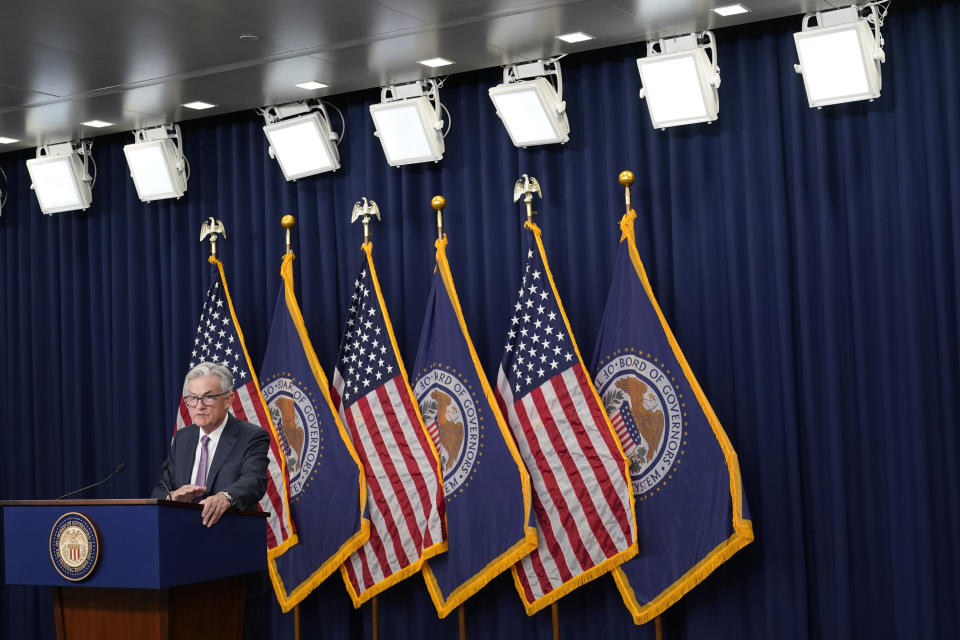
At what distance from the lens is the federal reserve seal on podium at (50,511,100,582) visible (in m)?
4.07

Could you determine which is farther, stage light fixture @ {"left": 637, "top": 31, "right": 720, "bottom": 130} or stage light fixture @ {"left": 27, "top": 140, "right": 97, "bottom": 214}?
stage light fixture @ {"left": 27, "top": 140, "right": 97, "bottom": 214}

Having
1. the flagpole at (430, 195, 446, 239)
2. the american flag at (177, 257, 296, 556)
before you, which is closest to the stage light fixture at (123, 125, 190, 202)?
the american flag at (177, 257, 296, 556)

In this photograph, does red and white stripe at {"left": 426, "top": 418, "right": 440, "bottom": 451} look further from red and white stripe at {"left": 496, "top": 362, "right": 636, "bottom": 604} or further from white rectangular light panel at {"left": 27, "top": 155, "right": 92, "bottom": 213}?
white rectangular light panel at {"left": 27, "top": 155, "right": 92, "bottom": 213}

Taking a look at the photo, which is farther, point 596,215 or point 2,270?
point 2,270

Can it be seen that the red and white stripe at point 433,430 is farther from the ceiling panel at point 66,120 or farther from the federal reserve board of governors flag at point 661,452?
the ceiling panel at point 66,120

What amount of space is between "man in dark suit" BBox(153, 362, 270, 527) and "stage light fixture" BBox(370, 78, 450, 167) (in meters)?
1.77

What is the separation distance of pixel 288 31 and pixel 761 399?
2710mm

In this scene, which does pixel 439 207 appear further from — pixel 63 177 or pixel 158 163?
pixel 63 177

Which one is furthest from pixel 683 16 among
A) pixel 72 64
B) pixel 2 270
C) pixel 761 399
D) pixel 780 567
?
pixel 2 270

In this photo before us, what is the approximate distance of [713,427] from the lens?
16.9ft

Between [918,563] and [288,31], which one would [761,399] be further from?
[288,31]

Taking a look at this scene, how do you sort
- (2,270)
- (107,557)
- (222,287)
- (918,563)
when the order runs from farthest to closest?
(2,270)
(222,287)
(918,563)
(107,557)

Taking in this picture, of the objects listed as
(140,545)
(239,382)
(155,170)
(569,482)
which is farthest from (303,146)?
(140,545)

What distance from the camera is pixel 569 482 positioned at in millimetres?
5410
